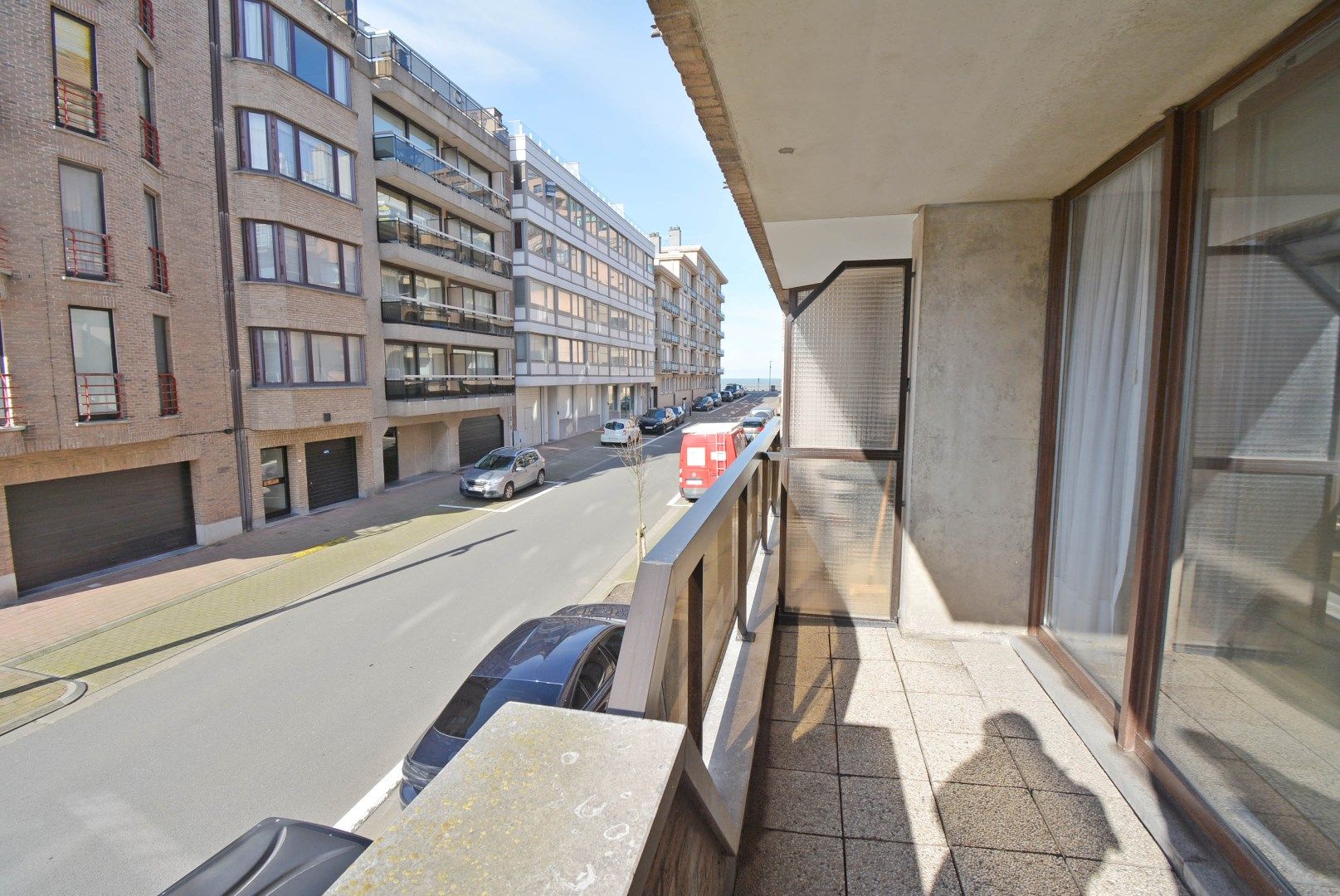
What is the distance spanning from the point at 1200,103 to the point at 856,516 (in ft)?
9.74

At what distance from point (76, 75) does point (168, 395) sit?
241 inches

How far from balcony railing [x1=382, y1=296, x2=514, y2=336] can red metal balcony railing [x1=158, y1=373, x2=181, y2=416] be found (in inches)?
285

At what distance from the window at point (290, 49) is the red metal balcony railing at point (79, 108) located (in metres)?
4.44

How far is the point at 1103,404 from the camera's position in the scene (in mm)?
3445

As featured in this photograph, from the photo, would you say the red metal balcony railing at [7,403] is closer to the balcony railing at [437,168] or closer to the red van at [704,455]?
the balcony railing at [437,168]

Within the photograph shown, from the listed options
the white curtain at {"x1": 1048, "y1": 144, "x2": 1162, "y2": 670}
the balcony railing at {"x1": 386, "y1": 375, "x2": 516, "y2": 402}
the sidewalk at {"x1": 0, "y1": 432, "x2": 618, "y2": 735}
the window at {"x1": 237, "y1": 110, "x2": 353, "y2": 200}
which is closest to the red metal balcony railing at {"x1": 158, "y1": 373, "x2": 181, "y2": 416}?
the sidewalk at {"x1": 0, "y1": 432, "x2": 618, "y2": 735}

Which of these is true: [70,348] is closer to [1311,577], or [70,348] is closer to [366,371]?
[366,371]

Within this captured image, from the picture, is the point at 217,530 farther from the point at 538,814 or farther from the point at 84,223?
the point at 538,814

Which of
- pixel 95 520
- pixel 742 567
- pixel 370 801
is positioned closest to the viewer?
pixel 742 567

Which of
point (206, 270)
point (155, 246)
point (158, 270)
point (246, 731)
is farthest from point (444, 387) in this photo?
point (246, 731)

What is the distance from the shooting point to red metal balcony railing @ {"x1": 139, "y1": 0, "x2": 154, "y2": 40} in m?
12.9

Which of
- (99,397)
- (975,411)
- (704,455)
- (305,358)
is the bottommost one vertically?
(704,455)

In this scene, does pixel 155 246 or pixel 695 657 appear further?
pixel 155 246

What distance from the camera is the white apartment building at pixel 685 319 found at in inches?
2202
